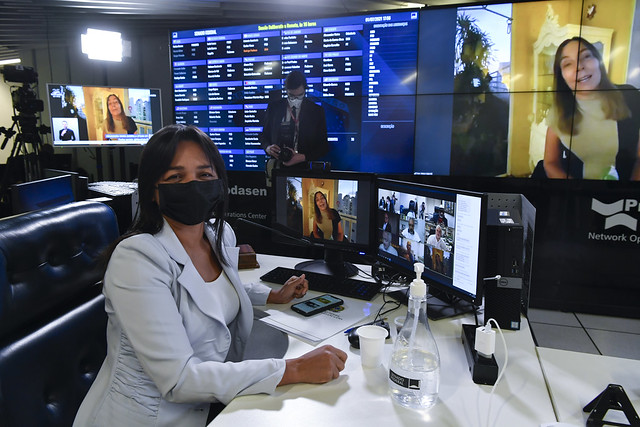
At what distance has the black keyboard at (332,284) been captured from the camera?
1811mm

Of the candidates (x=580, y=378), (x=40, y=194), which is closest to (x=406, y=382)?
(x=580, y=378)

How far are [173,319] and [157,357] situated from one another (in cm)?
10

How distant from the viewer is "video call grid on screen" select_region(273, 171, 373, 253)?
2.04 metres

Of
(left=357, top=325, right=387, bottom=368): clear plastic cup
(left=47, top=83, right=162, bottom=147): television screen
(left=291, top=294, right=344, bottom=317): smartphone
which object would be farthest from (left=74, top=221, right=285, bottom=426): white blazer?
(left=47, top=83, right=162, bottom=147): television screen

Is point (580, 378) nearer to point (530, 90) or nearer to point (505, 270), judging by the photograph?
point (505, 270)

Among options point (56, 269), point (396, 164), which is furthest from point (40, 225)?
point (396, 164)

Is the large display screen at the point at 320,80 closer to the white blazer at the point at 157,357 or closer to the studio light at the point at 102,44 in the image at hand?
the studio light at the point at 102,44

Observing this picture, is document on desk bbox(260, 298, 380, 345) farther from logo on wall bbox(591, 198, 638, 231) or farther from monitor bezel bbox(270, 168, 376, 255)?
logo on wall bbox(591, 198, 638, 231)

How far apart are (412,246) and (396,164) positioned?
223 centimetres

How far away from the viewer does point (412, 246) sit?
67.0 inches

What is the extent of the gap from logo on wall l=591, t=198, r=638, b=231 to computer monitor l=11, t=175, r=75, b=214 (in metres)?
3.66

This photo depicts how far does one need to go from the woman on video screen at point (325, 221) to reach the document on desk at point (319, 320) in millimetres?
439

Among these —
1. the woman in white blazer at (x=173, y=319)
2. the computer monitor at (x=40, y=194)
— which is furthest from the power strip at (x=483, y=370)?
the computer monitor at (x=40, y=194)

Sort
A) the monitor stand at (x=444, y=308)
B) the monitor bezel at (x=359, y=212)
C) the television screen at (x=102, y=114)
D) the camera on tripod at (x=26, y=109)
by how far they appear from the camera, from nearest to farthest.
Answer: the monitor stand at (x=444, y=308) → the monitor bezel at (x=359, y=212) → the camera on tripod at (x=26, y=109) → the television screen at (x=102, y=114)
